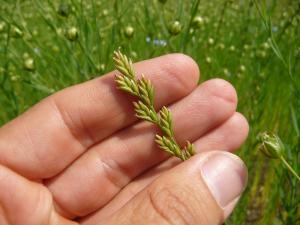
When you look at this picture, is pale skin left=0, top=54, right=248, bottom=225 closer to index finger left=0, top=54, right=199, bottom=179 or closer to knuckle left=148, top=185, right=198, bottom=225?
index finger left=0, top=54, right=199, bottom=179

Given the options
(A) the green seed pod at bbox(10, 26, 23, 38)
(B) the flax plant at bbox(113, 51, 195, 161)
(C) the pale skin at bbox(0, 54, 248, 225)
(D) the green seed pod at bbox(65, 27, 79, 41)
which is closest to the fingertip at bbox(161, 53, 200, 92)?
(C) the pale skin at bbox(0, 54, 248, 225)

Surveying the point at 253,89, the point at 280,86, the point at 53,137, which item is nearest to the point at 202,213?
the point at 53,137

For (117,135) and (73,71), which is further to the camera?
(73,71)

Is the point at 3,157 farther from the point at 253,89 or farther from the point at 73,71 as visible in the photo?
the point at 253,89

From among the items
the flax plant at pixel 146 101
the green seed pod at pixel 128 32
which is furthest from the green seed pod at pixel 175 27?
the flax plant at pixel 146 101

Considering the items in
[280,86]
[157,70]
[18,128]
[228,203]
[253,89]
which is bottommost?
[280,86]

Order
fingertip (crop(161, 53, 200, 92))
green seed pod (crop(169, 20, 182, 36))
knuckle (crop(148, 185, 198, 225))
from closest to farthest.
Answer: knuckle (crop(148, 185, 198, 225))
fingertip (crop(161, 53, 200, 92))
green seed pod (crop(169, 20, 182, 36))
